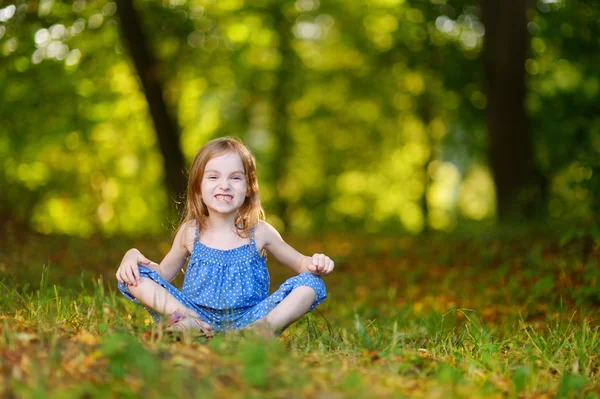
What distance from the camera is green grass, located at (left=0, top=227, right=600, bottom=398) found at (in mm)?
2420

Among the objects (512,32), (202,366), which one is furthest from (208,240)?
(512,32)

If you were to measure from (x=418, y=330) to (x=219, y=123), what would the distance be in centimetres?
1367

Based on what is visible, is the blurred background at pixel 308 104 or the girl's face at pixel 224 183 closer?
the girl's face at pixel 224 183

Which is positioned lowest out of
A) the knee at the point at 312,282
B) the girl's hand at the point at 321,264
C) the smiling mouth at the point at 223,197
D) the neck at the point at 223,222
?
the knee at the point at 312,282

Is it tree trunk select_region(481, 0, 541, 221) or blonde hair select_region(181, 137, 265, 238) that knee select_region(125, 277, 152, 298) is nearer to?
blonde hair select_region(181, 137, 265, 238)

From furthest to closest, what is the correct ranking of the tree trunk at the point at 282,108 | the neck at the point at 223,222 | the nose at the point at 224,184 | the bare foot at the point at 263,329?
the tree trunk at the point at 282,108, the neck at the point at 223,222, the nose at the point at 224,184, the bare foot at the point at 263,329

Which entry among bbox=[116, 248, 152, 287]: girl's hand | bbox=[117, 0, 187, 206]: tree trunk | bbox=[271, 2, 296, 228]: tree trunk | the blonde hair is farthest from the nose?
bbox=[271, 2, 296, 228]: tree trunk

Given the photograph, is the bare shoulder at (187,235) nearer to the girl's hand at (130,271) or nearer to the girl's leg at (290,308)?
the girl's hand at (130,271)

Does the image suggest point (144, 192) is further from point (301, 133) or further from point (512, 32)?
point (512, 32)

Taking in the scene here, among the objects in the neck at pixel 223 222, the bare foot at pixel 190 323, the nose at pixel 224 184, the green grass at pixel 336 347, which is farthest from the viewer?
the neck at pixel 223 222

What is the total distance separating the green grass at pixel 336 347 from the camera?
2420 millimetres

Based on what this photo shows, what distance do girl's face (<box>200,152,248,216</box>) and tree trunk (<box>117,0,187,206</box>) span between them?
6165mm

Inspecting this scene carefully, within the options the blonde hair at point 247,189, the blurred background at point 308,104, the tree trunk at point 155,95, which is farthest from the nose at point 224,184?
the tree trunk at point 155,95

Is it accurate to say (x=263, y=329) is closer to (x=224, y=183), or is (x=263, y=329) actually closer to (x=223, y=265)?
(x=223, y=265)
